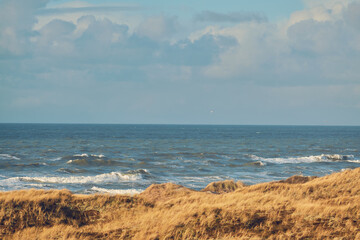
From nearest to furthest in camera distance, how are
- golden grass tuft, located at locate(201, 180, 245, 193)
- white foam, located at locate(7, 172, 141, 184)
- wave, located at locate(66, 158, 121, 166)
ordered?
golden grass tuft, located at locate(201, 180, 245, 193) → white foam, located at locate(7, 172, 141, 184) → wave, located at locate(66, 158, 121, 166)

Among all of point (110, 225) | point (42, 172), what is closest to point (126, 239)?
point (110, 225)

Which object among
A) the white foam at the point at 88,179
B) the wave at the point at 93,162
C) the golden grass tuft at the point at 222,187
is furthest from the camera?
the wave at the point at 93,162

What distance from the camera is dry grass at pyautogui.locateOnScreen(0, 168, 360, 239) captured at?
9.07 m

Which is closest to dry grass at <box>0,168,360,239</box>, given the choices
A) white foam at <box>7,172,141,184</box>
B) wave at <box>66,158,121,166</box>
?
white foam at <box>7,172,141,184</box>

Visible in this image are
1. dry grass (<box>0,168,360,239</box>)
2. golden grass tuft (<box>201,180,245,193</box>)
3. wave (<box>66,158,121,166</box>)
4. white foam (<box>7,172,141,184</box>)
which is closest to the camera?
dry grass (<box>0,168,360,239</box>)

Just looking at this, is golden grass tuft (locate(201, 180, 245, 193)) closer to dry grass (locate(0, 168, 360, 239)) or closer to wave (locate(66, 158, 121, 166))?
dry grass (locate(0, 168, 360, 239))

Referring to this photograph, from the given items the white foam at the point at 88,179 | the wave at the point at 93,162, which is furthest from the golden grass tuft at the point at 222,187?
the wave at the point at 93,162

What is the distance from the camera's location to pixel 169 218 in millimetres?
9703

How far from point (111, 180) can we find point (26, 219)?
2082 cm

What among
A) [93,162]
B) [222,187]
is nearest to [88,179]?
[93,162]

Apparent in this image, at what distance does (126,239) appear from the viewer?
8.84m

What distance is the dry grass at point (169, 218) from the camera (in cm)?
907

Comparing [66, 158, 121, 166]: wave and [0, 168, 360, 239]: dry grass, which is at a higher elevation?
[0, 168, 360, 239]: dry grass

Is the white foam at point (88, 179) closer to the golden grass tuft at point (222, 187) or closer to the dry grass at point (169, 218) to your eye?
the golden grass tuft at point (222, 187)
